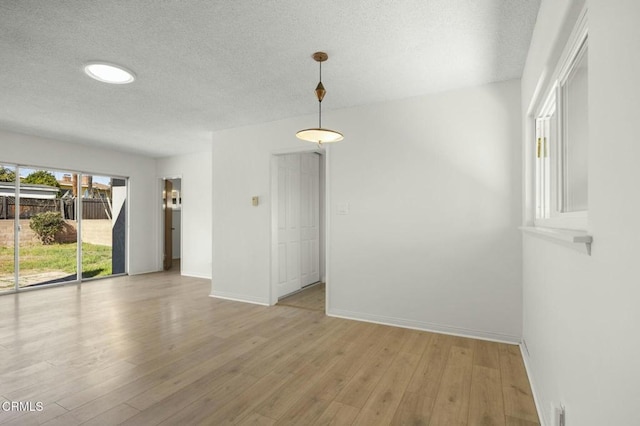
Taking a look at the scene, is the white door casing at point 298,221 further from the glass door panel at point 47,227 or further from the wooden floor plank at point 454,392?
the glass door panel at point 47,227

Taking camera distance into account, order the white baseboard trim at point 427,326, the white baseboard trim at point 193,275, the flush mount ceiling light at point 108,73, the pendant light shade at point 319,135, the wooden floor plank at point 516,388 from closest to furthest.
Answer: the wooden floor plank at point 516,388 → the pendant light shade at point 319,135 → the flush mount ceiling light at point 108,73 → the white baseboard trim at point 427,326 → the white baseboard trim at point 193,275

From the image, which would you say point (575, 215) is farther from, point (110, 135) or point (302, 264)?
point (110, 135)

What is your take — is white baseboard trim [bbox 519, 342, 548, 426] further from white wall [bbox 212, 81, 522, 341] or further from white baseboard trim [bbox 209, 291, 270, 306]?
white baseboard trim [bbox 209, 291, 270, 306]

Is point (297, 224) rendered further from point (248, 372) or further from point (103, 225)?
point (103, 225)

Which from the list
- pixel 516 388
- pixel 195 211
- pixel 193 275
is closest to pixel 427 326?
pixel 516 388

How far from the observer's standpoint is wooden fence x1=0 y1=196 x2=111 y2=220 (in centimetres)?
505

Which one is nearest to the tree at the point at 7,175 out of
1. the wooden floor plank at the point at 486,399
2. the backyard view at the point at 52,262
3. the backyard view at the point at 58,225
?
the backyard view at the point at 58,225

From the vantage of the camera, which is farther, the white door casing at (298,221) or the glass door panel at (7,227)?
the glass door panel at (7,227)

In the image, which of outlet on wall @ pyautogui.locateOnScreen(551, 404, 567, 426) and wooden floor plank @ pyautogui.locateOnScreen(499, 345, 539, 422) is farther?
wooden floor plank @ pyautogui.locateOnScreen(499, 345, 539, 422)

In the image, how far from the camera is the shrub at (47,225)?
5.39m

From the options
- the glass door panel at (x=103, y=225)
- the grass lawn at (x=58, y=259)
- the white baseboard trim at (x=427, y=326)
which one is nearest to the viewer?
the white baseboard trim at (x=427, y=326)

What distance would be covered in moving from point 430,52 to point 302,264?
12.4 feet

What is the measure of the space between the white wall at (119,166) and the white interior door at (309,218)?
150 inches

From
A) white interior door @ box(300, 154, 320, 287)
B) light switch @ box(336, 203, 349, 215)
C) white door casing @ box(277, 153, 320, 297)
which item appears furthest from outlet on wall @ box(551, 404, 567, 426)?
white interior door @ box(300, 154, 320, 287)
